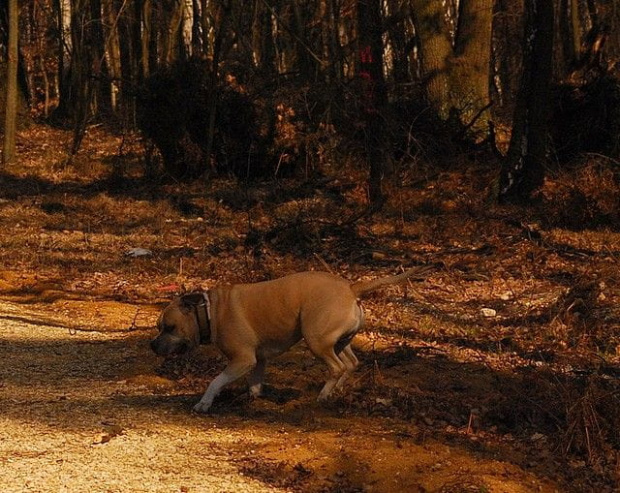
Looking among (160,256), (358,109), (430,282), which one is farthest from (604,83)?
(160,256)

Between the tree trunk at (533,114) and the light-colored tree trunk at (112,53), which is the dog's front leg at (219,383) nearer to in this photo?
the tree trunk at (533,114)

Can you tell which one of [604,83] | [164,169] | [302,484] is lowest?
[302,484]

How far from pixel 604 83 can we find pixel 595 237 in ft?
18.0

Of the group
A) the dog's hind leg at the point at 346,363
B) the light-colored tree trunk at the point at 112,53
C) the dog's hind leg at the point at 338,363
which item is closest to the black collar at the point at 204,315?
the dog's hind leg at the point at 338,363

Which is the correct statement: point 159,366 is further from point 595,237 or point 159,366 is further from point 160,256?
point 595,237

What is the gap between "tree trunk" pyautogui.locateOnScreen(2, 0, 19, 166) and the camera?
24812 millimetres

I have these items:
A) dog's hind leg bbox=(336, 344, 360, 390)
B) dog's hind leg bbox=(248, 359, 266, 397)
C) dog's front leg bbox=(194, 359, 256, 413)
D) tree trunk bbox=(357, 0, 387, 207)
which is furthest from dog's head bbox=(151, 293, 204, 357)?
tree trunk bbox=(357, 0, 387, 207)

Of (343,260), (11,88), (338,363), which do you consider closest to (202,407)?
(338,363)

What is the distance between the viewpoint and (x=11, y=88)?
25.0 metres

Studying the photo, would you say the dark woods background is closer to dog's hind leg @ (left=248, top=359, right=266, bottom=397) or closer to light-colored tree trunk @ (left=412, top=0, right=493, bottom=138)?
light-colored tree trunk @ (left=412, top=0, right=493, bottom=138)

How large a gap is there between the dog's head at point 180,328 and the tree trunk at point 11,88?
18.8 metres

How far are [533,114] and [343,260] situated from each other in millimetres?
4569

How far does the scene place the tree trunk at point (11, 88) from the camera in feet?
81.4

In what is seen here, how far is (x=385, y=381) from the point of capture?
819 centimetres
